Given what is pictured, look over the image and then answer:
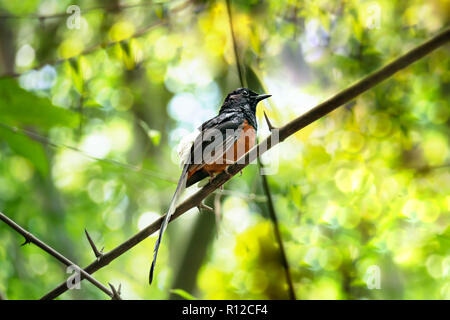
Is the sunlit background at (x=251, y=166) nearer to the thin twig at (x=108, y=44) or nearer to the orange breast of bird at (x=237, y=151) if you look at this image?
the thin twig at (x=108, y=44)

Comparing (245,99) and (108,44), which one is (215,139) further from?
(108,44)

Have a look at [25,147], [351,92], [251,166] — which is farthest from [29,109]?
[351,92]

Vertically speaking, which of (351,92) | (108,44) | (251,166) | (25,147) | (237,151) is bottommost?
(351,92)

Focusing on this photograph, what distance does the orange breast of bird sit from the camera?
140 centimetres

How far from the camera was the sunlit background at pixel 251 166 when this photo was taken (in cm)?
200

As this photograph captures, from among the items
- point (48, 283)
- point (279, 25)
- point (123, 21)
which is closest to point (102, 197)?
point (48, 283)

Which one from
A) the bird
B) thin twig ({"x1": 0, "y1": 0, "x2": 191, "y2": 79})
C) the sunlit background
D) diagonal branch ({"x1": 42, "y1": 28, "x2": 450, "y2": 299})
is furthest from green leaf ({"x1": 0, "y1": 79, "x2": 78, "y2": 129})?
diagonal branch ({"x1": 42, "y1": 28, "x2": 450, "y2": 299})

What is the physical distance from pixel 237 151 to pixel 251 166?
0.62 meters

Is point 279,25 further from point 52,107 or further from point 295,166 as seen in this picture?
point 52,107

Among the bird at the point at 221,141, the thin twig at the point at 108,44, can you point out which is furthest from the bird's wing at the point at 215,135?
the thin twig at the point at 108,44

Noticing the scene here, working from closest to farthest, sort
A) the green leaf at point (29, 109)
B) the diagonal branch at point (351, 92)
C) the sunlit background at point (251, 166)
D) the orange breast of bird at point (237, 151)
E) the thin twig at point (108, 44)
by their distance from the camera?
the diagonal branch at point (351, 92), the orange breast of bird at point (237, 151), the green leaf at point (29, 109), the sunlit background at point (251, 166), the thin twig at point (108, 44)

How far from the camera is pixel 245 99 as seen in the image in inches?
62.7

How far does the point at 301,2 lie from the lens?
223 cm
